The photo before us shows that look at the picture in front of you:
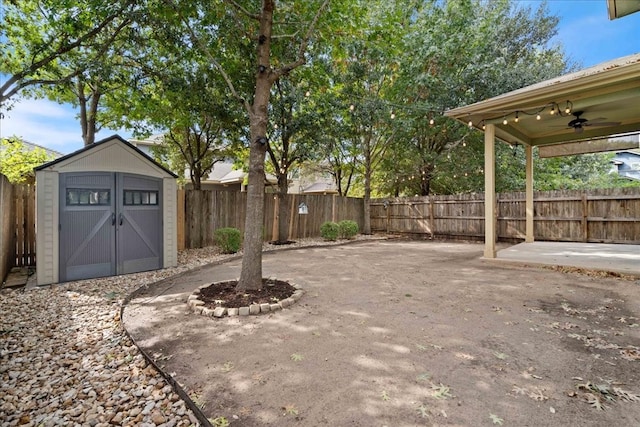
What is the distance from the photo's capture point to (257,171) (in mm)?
3939

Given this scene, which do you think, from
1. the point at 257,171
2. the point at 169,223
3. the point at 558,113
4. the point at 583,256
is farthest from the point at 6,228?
the point at 583,256

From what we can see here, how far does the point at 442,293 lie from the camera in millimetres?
4176

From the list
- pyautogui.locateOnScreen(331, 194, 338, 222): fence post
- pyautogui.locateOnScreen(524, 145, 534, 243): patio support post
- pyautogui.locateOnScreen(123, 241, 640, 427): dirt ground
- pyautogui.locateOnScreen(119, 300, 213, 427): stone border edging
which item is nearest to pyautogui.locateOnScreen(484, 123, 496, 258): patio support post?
pyautogui.locateOnScreen(123, 241, 640, 427): dirt ground

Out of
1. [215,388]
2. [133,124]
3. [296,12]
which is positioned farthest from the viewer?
[133,124]

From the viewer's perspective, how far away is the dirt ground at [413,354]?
178 cm

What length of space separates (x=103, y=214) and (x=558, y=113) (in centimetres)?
855

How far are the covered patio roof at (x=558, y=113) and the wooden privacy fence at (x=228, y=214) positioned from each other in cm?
577

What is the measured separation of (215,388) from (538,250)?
7828mm

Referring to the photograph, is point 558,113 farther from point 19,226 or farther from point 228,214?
point 19,226

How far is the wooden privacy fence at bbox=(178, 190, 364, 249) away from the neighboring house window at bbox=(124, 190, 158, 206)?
6.22ft

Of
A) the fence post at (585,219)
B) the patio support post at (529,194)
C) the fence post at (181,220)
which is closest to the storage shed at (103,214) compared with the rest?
the fence post at (181,220)

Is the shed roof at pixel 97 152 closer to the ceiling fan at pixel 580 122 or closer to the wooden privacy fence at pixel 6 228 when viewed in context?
the wooden privacy fence at pixel 6 228

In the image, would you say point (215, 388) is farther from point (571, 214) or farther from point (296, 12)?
point (571, 214)

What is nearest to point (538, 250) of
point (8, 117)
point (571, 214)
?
point (571, 214)
